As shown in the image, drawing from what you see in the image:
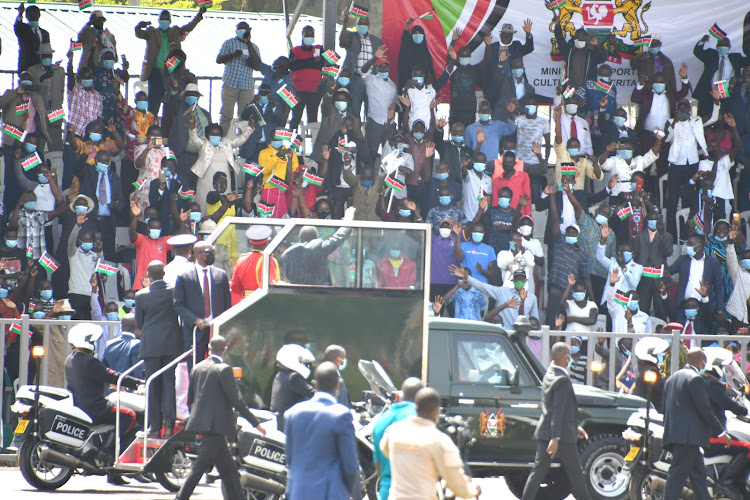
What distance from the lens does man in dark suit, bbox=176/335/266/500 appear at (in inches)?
399

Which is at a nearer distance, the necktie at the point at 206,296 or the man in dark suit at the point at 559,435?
the man in dark suit at the point at 559,435

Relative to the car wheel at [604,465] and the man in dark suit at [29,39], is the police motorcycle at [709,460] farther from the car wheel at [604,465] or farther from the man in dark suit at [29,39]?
the man in dark suit at [29,39]

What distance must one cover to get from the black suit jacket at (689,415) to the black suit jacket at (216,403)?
3.62 m

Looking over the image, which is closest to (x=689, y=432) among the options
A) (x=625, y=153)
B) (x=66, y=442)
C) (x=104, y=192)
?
(x=66, y=442)

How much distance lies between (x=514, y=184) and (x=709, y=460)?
8255 mm

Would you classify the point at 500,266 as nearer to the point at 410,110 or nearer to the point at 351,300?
the point at 410,110

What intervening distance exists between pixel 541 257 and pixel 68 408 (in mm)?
8556

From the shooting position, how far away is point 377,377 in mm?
10281

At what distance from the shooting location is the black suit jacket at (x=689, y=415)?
10.4 metres

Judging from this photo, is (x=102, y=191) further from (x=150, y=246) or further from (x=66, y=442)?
(x=66, y=442)

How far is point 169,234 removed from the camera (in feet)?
58.2

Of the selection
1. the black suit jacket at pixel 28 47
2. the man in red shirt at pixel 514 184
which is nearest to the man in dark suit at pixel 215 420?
the man in red shirt at pixel 514 184

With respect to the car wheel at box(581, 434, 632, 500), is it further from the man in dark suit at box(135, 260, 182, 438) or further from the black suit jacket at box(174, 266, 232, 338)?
the man in dark suit at box(135, 260, 182, 438)

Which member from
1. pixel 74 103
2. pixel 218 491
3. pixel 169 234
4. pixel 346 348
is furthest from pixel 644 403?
pixel 74 103
